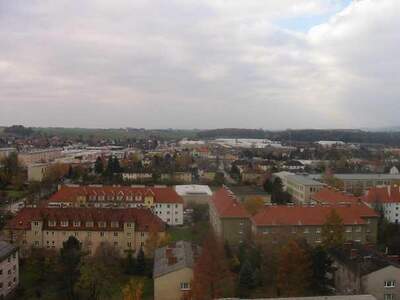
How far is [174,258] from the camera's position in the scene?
15367mm

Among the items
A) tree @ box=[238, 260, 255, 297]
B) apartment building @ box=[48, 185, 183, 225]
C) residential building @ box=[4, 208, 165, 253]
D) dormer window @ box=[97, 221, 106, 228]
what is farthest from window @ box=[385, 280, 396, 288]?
apartment building @ box=[48, 185, 183, 225]

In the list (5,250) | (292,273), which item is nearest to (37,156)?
(5,250)

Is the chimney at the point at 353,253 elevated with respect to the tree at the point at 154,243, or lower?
elevated

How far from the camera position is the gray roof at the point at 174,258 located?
14656 mm

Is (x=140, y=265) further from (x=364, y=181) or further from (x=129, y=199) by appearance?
(x=364, y=181)

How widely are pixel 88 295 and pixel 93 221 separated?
245 inches

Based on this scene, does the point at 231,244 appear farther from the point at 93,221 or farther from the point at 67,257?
the point at 67,257

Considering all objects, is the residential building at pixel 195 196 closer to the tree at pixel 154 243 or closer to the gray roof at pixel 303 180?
the gray roof at pixel 303 180

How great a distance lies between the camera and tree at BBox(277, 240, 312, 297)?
47.9 ft

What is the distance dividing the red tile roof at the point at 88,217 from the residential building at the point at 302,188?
14.5 meters

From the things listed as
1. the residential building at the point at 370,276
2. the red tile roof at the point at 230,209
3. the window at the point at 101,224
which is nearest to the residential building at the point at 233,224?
the red tile roof at the point at 230,209

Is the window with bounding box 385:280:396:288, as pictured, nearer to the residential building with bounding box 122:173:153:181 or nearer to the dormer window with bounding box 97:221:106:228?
the dormer window with bounding box 97:221:106:228

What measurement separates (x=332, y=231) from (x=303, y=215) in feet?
8.37

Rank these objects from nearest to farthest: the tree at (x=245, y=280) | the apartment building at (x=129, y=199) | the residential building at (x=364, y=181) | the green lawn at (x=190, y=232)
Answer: the tree at (x=245, y=280) → the green lawn at (x=190, y=232) → the apartment building at (x=129, y=199) → the residential building at (x=364, y=181)
